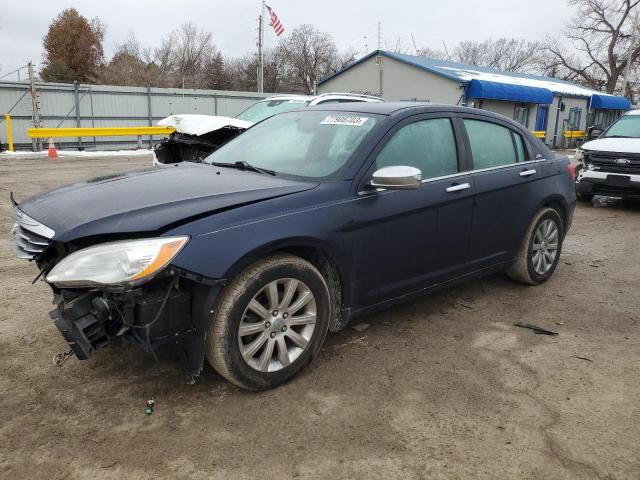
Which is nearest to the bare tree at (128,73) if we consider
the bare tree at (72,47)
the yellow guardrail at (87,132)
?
the bare tree at (72,47)

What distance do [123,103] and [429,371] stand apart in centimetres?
2082

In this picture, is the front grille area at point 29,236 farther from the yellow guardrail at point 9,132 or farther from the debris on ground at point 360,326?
the yellow guardrail at point 9,132

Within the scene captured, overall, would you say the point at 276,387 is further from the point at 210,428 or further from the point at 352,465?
the point at 352,465

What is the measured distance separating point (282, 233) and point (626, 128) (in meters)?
9.52

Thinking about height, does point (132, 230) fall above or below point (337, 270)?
above

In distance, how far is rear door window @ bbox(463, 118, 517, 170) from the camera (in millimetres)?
4230

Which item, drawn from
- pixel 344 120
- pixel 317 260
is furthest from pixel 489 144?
pixel 317 260

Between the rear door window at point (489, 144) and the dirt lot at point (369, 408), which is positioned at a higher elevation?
the rear door window at point (489, 144)

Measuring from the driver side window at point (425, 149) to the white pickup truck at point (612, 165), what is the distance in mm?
6293

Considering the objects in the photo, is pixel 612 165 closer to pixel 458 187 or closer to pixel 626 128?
pixel 626 128

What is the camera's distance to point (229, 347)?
9.20ft

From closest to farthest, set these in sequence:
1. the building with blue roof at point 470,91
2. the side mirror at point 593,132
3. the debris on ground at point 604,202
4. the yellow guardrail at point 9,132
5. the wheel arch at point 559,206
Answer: the wheel arch at point 559,206, the debris on ground at point 604,202, the side mirror at point 593,132, the yellow guardrail at point 9,132, the building with blue roof at point 470,91

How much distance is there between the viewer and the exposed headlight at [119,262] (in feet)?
8.30

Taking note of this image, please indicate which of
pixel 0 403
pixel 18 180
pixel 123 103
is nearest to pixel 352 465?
pixel 0 403
